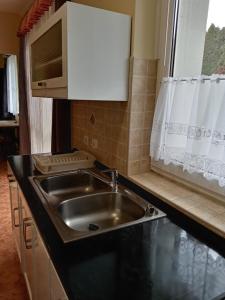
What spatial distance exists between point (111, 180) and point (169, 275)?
0.77 meters

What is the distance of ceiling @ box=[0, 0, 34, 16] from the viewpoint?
329 centimetres

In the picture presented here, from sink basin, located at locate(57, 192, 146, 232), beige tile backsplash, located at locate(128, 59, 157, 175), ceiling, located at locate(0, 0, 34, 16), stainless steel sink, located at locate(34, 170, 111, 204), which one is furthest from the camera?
ceiling, located at locate(0, 0, 34, 16)

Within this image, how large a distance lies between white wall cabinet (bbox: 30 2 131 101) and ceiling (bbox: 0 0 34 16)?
2.37 metres

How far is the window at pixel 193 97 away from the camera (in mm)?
1061

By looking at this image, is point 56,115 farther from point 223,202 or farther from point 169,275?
point 169,275

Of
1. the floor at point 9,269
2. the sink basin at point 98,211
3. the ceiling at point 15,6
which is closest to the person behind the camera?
the sink basin at point 98,211

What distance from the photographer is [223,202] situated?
44.6 inches

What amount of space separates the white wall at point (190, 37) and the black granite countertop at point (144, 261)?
73 cm

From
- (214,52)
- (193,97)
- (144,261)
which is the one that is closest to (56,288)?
(144,261)

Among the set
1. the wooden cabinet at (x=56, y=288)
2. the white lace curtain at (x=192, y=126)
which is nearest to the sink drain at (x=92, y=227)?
the wooden cabinet at (x=56, y=288)

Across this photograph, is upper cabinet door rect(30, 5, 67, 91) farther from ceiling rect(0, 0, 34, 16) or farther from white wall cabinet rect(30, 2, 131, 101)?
ceiling rect(0, 0, 34, 16)

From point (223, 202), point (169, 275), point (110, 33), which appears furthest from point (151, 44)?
point (169, 275)

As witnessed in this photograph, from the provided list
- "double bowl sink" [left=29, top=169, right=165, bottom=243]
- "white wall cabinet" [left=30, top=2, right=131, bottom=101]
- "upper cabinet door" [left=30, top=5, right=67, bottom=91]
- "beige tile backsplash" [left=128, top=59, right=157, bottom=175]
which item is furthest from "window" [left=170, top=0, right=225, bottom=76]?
"double bowl sink" [left=29, top=169, right=165, bottom=243]

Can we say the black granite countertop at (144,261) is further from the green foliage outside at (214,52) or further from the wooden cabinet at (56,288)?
the green foliage outside at (214,52)
